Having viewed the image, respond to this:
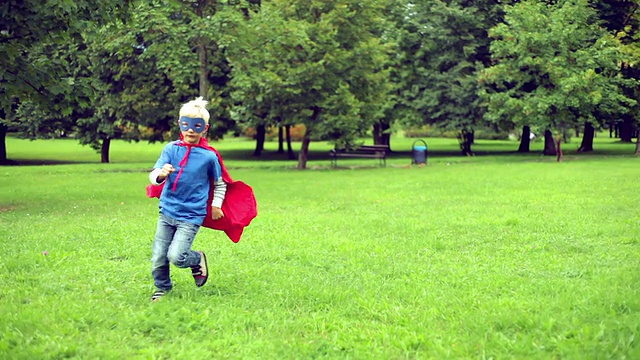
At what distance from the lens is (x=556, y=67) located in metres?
29.8

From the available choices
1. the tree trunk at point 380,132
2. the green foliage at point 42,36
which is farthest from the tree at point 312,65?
the tree trunk at point 380,132

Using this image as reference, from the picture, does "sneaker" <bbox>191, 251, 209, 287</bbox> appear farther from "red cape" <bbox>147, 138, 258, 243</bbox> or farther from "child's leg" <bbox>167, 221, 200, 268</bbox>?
"red cape" <bbox>147, 138, 258, 243</bbox>

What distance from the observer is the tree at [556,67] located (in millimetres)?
29677

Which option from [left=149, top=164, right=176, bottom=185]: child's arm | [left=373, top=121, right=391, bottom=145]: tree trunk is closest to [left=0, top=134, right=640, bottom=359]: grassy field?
[left=149, top=164, right=176, bottom=185]: child's arm

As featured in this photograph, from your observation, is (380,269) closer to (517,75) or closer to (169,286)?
(169,286)

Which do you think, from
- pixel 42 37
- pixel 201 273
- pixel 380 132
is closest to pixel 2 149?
pixel 380 132

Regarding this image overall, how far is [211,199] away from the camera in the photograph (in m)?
6.93

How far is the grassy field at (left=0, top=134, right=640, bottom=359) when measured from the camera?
5.21 meters

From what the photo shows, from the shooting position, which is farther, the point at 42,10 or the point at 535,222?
the point at 42,10

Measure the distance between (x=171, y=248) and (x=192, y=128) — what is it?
3.79 feet

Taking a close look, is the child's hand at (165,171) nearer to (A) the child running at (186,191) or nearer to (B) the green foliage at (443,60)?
(A) the child running at (186,191)

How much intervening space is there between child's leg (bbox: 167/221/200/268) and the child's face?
2.65 ft

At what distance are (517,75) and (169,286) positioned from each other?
27376 mm

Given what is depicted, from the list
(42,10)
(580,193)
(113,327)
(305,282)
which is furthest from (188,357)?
(580,193)
